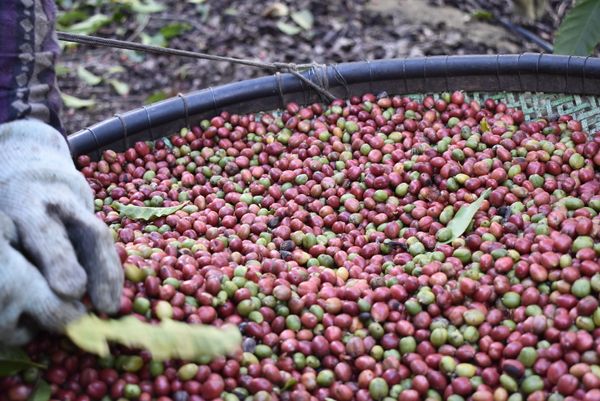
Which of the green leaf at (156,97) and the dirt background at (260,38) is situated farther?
the dirt background at (260,38)

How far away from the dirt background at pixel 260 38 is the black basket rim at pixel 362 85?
142 cm

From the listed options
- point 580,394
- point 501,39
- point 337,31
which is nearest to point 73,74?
point 337,31

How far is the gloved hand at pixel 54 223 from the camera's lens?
68.4 inches

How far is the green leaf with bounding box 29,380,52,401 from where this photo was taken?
1.81 m

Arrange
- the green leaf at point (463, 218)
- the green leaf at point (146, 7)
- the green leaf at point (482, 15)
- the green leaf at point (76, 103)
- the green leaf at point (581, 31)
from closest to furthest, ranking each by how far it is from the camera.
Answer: the green leaf at point (463, 218)
the green leaf at point (581, 31)
the green leaf at point (76, 103)
the green leaf at point (482, 15)
the green leaf at point (146, 7)

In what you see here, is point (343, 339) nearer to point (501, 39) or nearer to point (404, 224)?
point (404, 224)

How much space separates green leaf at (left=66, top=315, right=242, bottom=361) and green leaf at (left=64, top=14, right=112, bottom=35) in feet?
11.2

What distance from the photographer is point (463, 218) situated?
7.98 ft

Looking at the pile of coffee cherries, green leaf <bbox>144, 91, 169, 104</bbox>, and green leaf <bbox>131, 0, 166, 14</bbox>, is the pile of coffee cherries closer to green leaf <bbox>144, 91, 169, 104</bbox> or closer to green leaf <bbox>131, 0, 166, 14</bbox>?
green leaf <bbox>144, 91, 169, 104</bbox>

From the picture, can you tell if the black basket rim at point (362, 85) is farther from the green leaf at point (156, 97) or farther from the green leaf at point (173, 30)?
the green leaf at point (173, 30)

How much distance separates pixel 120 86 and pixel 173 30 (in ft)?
1.93

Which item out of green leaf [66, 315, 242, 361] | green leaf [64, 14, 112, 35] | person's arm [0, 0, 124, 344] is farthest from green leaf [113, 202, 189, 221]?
green leaf [64, 14, 112, 35]

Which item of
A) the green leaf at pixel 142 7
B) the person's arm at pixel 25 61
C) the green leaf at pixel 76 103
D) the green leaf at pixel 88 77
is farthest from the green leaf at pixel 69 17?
the person's arm at pixel 25 61

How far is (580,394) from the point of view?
1.84 metres
